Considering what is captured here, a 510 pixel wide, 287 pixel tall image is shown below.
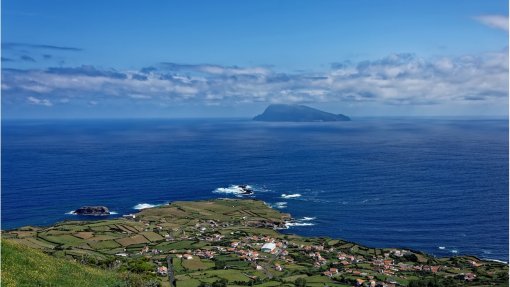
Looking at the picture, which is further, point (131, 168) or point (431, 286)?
point (131, 168)

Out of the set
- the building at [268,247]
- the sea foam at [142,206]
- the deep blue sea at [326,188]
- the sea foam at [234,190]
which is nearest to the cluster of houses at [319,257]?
the building at [268,247]

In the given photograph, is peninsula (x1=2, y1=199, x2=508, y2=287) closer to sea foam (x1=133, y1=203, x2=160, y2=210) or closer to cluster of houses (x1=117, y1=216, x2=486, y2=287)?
cluster of houses (x1=117, y1=216, x2=486, y2=287)

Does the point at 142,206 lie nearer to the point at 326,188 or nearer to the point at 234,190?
the point at 234,190

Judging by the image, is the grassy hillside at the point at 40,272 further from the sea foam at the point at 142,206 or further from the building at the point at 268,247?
the sea foam at the point at 142,206

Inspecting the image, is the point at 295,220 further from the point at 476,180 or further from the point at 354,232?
the point at 476,180

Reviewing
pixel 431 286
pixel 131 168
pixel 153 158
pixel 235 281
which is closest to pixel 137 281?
pixel 235 281
